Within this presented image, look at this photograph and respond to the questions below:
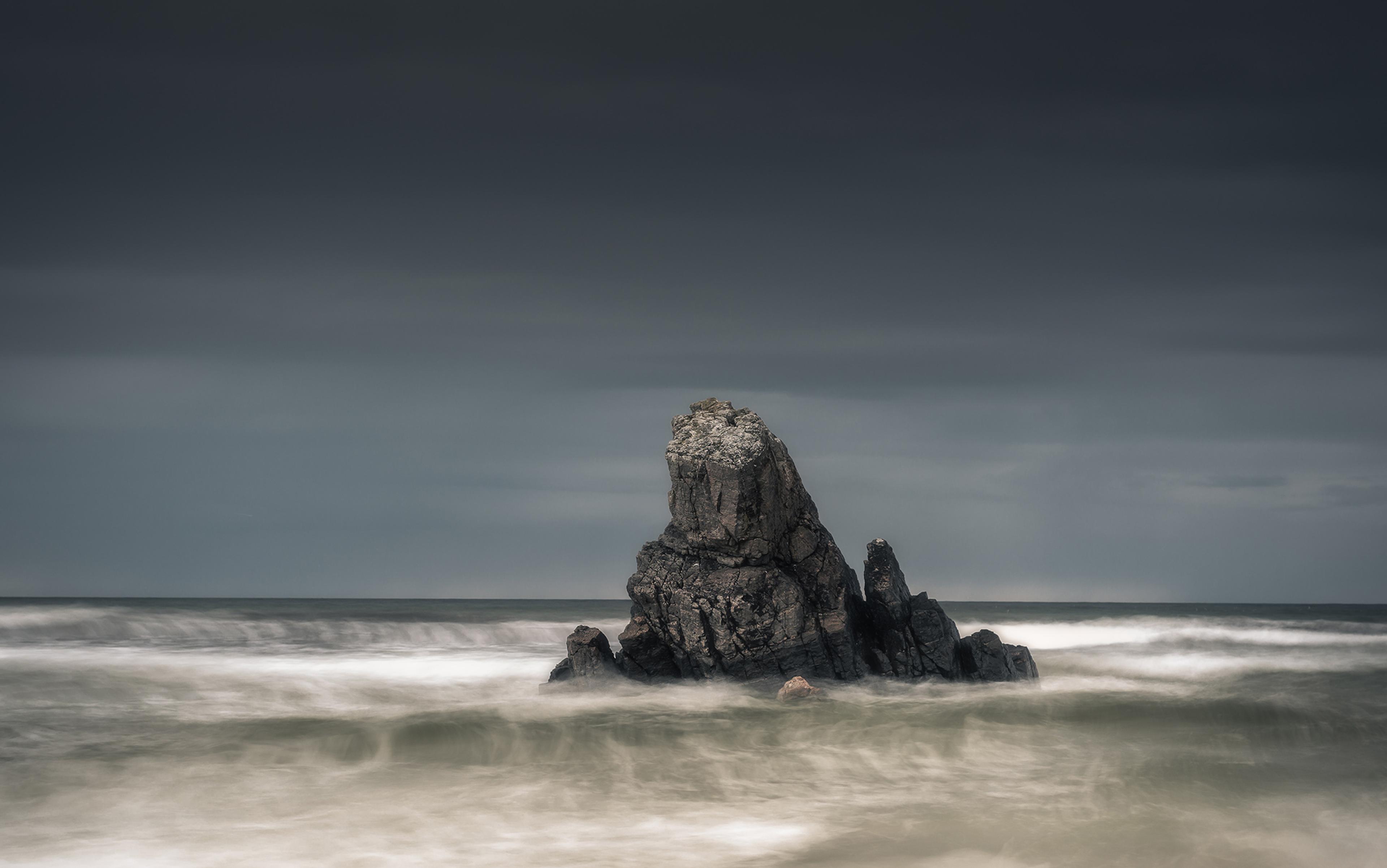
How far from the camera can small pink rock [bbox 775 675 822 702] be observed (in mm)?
19734

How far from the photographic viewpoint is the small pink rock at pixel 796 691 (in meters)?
19.7

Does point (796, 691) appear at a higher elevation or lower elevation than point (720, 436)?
lower

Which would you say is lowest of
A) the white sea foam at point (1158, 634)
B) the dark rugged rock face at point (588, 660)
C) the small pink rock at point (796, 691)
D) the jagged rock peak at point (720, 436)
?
the white sea foam at point (1158, 634)

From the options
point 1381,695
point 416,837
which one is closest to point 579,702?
point 416,837

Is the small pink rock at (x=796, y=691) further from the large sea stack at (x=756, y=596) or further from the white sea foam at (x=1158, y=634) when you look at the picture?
the white sea foam at (x=1158, y=634)

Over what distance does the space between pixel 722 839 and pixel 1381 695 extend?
1980 centimetres

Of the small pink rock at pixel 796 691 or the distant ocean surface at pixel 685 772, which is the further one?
the small pink rock at pixel 796 691

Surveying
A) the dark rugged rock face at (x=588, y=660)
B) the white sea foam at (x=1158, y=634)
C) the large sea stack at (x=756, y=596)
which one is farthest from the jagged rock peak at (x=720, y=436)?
the white sea foam at (x=1158, y=634)

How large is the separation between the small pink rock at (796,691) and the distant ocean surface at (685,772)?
45 centimetres

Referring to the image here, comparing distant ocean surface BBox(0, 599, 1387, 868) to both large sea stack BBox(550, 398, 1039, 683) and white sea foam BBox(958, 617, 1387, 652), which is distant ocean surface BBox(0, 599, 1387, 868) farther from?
white sea foam BBox(958, 617, 1387, 652)

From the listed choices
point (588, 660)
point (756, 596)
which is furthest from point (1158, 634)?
point (588, 660)

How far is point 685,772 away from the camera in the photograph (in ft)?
51.5

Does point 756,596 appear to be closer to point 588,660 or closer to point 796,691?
point 796,691

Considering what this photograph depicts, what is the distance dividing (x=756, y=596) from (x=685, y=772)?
232 inches
